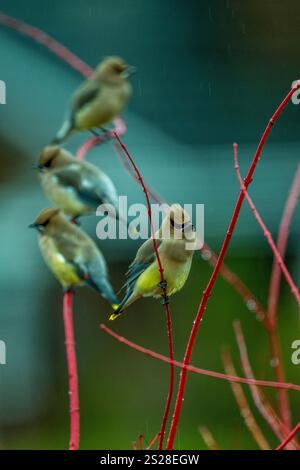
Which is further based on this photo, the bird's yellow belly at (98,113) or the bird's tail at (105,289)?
the bird's yellow belly at (98,113)

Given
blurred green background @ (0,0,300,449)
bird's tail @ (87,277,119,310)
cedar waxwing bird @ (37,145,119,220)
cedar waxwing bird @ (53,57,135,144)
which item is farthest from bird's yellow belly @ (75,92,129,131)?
blurred green background @ (0,0,300,449)

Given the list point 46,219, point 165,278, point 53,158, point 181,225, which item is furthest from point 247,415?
point 53,158

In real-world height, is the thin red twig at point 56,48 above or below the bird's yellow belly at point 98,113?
below

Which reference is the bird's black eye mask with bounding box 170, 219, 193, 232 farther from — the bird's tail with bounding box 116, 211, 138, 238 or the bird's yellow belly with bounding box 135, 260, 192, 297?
the bird's tail with bounding box 116, 211, 138, 238

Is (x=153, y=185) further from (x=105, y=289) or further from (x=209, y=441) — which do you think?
(x=105, y=289)

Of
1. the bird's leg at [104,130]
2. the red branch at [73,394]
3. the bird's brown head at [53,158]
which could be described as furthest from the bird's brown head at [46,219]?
the red branch at [73,394]

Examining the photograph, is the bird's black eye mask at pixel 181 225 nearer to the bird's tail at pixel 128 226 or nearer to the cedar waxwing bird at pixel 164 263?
the cedar waxwing bird at pixel 164 263
